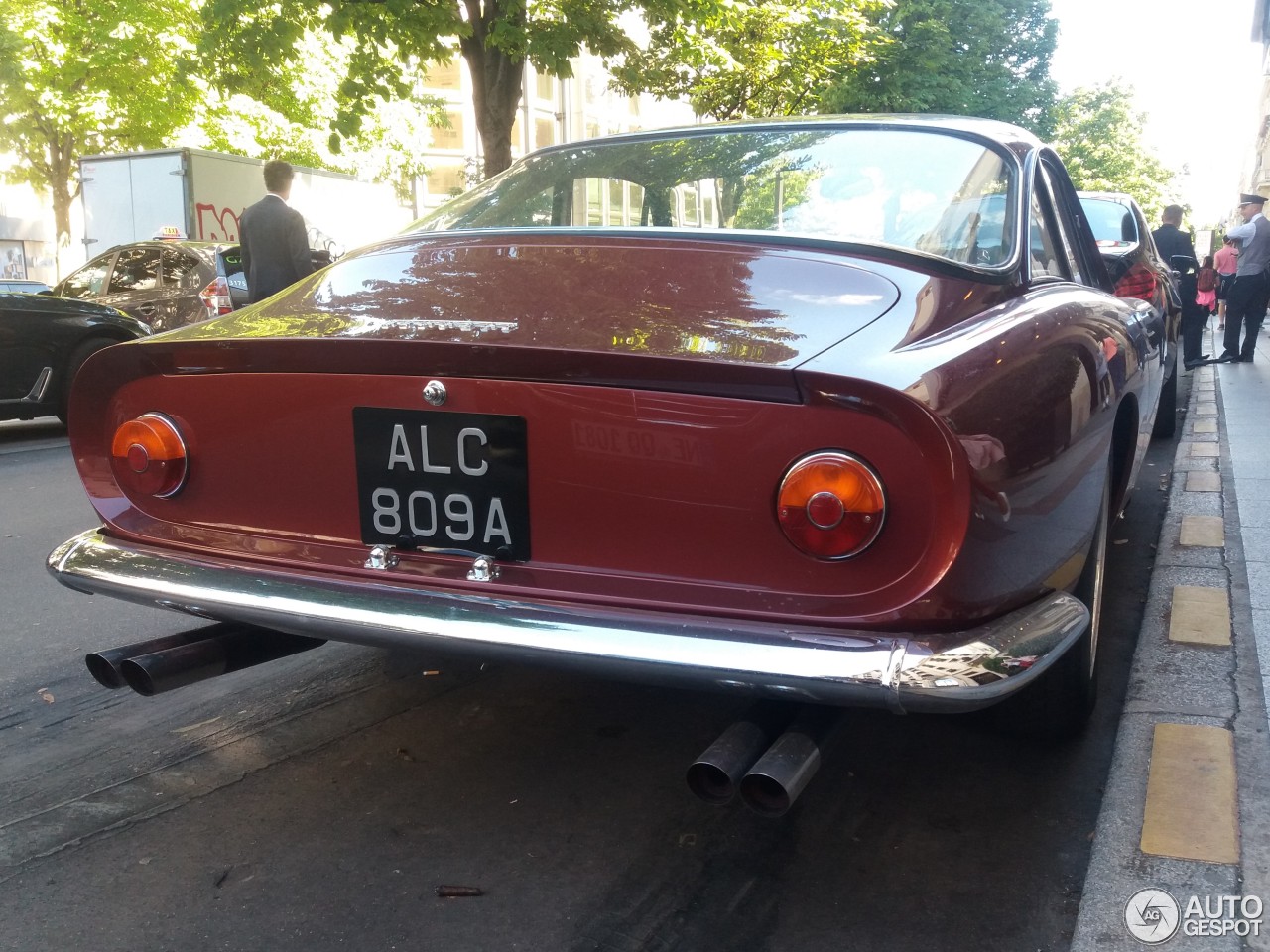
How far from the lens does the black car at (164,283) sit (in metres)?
12.4

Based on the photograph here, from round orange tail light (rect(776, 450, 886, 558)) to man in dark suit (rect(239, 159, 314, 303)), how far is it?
717cm

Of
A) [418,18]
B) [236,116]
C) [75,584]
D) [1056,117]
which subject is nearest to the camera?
[75,584]

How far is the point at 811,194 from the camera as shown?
3107 mm

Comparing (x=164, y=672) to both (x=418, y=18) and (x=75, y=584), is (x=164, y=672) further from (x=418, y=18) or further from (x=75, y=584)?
(x=418, y=18)

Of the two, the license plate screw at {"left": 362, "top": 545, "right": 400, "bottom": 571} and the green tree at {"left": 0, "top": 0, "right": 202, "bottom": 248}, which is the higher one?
the green tree at {"left": 0, "top": 0, "right": 202, "bottom": 248}

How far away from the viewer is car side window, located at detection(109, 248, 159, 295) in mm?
12695

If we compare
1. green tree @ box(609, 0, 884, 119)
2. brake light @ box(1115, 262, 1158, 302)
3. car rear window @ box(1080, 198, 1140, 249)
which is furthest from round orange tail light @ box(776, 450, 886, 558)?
green tree @ box(609, 0, 884, 119)

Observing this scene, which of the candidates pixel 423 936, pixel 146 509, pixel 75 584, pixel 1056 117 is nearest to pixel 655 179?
pixel 146 509

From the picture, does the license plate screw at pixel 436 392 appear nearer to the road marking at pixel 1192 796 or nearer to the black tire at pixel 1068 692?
the black tire at pixel 1068 692

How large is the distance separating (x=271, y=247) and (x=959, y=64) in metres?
25.3

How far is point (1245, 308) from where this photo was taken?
12.5 metres

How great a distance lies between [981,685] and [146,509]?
6.42 feet

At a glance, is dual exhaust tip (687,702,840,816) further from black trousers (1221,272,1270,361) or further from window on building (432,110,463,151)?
window on building (432,110,463,151)

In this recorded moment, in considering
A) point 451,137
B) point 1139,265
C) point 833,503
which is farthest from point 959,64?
point 833,503
